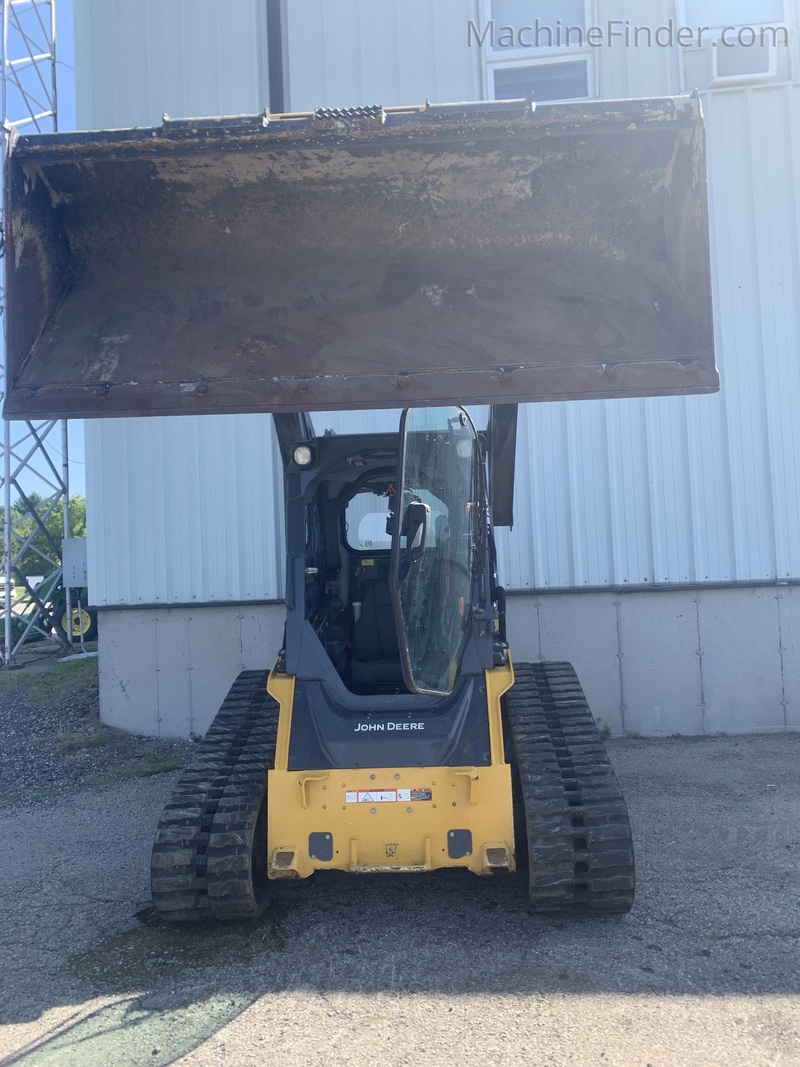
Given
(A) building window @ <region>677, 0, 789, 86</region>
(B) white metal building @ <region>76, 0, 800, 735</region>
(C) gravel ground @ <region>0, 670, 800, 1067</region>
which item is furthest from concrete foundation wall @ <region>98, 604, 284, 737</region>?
(A) building window @ <region>677, 0, 789, 86</region>

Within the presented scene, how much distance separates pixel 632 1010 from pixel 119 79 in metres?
10.1

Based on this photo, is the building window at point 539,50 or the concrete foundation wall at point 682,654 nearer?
the concrete foundation wall at point 682,654

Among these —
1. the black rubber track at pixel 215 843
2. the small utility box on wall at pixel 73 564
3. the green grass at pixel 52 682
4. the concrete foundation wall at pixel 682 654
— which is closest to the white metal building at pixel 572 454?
the concrete foundation wall at pixel 682 654

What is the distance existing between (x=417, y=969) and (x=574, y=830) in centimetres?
102

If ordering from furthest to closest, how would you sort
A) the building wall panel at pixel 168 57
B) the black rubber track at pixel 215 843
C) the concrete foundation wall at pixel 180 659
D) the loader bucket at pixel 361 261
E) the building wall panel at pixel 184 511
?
the building wall panel at pixel 168 57 → the building wall panel at pixel 184 511 → the concrete foundation wall at pixel 180 659 → the black rubber track at pixel 215 843 → the loader bucket at pixel 361 261

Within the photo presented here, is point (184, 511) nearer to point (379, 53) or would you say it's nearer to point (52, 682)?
point (52, 682)

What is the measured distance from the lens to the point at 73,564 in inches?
620

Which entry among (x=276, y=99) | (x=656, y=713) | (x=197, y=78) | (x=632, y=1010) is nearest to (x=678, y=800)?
(x=656, y=713)

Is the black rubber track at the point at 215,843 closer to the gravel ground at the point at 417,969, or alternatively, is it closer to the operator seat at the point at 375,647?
the gravel ground at the point at 417,969

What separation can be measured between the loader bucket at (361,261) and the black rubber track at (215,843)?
2.14 m

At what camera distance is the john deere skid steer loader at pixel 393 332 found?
14.5ft

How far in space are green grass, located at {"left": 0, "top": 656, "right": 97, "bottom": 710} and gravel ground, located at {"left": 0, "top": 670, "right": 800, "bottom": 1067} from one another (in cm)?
499

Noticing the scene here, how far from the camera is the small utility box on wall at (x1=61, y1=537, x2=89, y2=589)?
1565cm

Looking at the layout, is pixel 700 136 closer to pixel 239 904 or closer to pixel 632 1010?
pixel 632 1010
